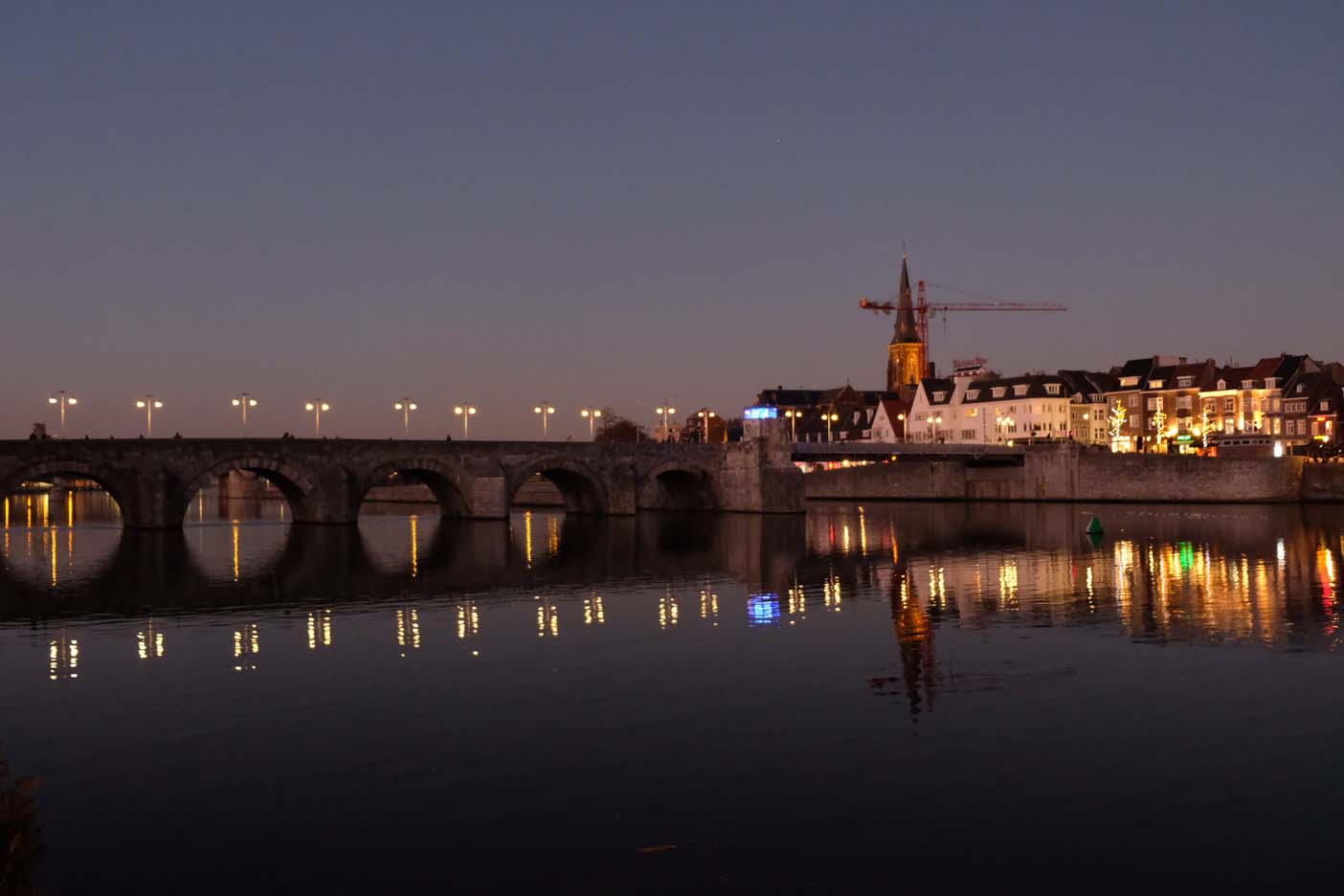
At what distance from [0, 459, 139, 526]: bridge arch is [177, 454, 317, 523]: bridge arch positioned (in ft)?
9.19

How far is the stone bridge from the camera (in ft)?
264

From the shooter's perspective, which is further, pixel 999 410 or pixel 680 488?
pixel 999 410

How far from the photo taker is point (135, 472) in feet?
267

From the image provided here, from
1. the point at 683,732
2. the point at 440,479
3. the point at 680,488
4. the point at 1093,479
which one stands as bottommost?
the point at 683,732

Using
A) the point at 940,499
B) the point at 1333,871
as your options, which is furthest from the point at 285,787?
the point at 940,499

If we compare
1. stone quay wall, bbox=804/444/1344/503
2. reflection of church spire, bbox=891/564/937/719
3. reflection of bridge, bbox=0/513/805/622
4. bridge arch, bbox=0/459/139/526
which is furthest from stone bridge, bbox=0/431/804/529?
reflection of church spire, bbox=891/564/937/719

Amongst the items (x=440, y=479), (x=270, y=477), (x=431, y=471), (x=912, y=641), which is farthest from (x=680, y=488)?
(x=912, y=641)

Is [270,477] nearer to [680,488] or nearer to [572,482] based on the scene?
[572,482]

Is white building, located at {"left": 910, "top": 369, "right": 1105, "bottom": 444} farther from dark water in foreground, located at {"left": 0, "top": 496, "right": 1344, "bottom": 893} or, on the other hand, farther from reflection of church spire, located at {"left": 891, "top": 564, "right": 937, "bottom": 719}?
reflection of church spire, located at {"left": 891, "top": 564, "right": 937, "bottom": 719}

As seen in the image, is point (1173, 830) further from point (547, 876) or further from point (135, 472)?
point (135, 472)

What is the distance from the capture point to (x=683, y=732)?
22.7 meters

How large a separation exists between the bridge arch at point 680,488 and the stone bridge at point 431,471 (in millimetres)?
105

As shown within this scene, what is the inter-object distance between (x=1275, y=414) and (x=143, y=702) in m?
145

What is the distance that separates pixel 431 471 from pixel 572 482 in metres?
14.7
